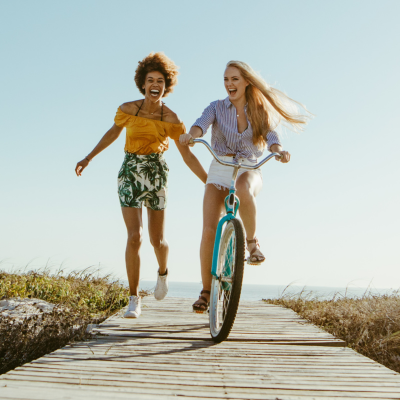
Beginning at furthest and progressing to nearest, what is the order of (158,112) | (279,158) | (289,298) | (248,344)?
1. (289,298)
2. (158,112)
3. (279,158)
4. (248,344)

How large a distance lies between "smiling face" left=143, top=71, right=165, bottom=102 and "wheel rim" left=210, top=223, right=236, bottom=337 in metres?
1.87

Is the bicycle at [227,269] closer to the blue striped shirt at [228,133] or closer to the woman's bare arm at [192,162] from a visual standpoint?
the blue striped shirt at [228,133]

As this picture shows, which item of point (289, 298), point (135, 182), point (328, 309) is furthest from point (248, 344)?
point (289, 298)

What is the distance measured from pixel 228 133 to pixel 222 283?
152 cm

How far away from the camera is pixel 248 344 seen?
3.29 meters

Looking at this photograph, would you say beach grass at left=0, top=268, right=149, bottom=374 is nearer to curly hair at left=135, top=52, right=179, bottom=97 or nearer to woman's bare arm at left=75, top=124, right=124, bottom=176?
woman's bare arm at left=75, top=124, right=124, bottom=176

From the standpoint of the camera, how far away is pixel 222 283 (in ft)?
11.4

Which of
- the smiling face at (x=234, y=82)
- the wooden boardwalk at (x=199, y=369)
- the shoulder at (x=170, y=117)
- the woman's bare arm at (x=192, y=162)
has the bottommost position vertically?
the wooden boardwalk at (x=199, y=369)

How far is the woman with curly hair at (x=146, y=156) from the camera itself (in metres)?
4.45

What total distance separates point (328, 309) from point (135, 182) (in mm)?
2859

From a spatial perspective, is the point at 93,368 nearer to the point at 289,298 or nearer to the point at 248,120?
the point at 248,120

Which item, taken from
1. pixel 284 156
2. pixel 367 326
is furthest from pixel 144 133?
pixel 367 326

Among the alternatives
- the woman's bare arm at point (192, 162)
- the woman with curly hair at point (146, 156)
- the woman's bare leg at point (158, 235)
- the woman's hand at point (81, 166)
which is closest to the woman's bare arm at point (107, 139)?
the woman with curly hair at point (146, 156)

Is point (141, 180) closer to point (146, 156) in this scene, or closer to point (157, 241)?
point (146, 156)
